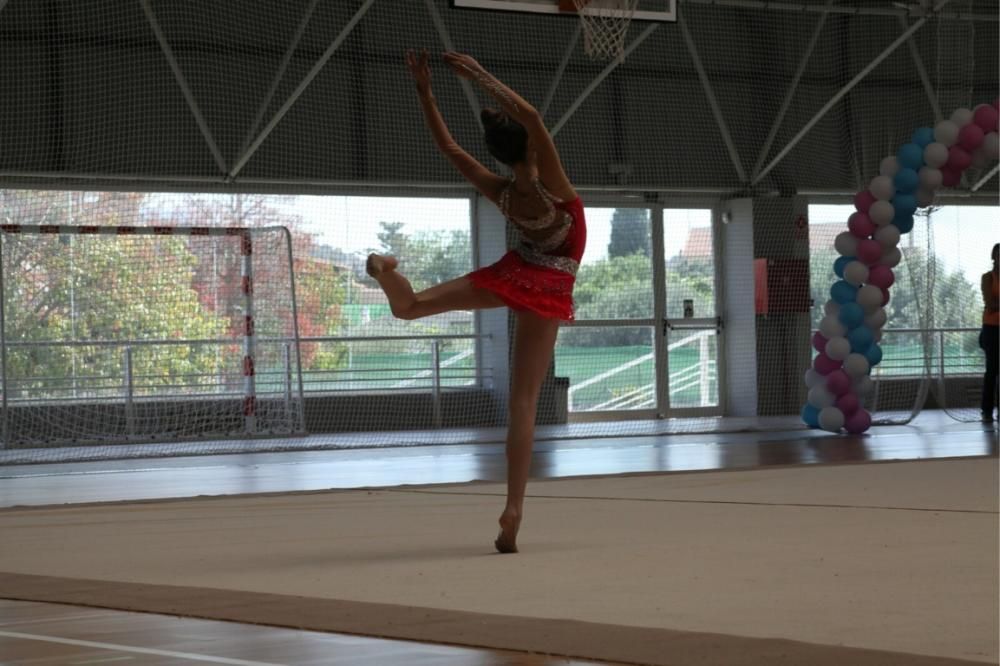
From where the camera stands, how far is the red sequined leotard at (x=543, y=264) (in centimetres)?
375

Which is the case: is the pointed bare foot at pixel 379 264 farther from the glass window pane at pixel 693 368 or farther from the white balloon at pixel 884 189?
the glass window pane at pixel 693 368

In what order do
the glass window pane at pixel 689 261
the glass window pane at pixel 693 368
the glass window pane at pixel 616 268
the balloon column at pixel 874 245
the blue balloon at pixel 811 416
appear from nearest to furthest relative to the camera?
the balloon column at pixel 874 245 → the blue balloon at pixel 811 416 → the glass window pane at pixel 616 268 → the glass window pane at pixel 693 368 → the glass window pane at pixel 689 261

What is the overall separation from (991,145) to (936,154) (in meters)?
0.37

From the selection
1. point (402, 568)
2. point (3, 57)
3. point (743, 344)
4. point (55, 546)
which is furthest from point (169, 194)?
point (402, 568)

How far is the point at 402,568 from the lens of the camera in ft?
11.4

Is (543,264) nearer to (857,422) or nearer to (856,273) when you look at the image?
(856,273)

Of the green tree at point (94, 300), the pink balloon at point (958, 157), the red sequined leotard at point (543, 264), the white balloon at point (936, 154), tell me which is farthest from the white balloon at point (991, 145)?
the red sequined leotard at point (543, 264)

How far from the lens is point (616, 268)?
1377 cm

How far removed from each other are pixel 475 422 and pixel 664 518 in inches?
332

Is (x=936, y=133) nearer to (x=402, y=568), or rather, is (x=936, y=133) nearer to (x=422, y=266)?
(x=422, y=266)

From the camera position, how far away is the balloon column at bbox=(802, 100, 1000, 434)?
9.55m

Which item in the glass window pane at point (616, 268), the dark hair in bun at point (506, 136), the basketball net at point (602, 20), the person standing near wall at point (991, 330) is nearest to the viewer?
the dark hair in bun at point (506, 136)

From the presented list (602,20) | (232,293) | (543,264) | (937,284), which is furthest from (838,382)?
(543,264)

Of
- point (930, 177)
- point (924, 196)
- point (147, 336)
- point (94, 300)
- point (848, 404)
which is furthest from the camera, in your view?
point (147, 336)
